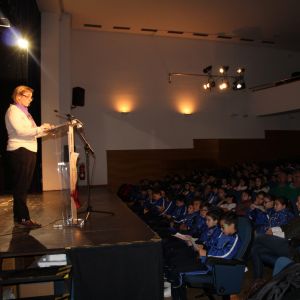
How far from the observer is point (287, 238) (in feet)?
10.6

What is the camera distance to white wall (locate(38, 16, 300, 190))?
10078 millimetres

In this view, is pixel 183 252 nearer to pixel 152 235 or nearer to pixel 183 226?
pixel 152 235

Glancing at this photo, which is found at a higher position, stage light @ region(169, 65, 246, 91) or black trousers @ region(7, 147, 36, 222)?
stage light @ region(169, 65, 246, 91)

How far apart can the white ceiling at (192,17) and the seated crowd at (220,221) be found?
4129 mm

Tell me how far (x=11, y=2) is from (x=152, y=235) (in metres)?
4.54

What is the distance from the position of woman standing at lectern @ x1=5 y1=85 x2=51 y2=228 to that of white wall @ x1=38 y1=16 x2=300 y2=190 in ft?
21.5

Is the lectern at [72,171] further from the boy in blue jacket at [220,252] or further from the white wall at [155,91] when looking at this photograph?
the white wall at [155,91]

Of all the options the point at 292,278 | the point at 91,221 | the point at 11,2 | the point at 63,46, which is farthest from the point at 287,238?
the point at 63,46

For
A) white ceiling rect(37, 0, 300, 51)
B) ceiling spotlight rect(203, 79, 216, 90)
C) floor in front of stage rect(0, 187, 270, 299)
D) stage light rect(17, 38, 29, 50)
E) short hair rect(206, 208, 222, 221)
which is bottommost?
floor in front of stage rect(0, 187, 270, 299)

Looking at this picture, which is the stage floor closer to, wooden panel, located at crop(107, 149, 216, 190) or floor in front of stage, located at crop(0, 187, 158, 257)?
floor in front of stage, located at crop(0, 187, 158, 257)

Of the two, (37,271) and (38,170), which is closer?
(37,271)

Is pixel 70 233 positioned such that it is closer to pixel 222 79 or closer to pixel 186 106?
pixel 186 106

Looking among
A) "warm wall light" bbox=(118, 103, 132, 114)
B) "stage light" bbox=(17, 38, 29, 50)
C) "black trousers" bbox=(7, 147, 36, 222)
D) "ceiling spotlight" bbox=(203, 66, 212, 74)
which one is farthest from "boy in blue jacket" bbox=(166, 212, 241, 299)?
"ceiling spotlight" bbox=(203, 66, 212, 74)

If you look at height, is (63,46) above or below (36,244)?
above
